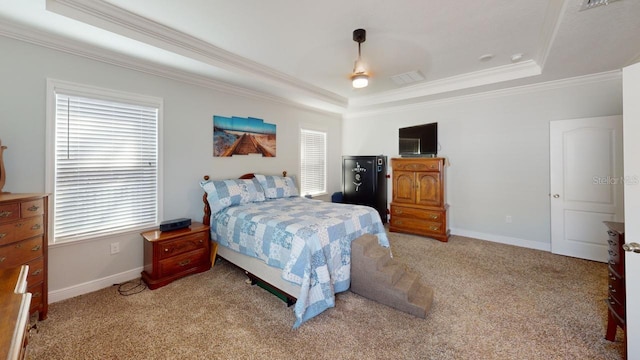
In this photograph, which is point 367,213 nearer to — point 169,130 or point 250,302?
point 250,302

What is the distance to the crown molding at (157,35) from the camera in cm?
212

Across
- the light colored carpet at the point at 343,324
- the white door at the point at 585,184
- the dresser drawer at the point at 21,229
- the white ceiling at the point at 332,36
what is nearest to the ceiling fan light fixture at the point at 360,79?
the white ceiling at the point at 332,36

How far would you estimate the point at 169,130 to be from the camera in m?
3.22

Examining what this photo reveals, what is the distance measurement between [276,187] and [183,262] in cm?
164

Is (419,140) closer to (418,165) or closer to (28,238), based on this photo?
(418,165)

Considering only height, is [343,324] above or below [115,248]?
below

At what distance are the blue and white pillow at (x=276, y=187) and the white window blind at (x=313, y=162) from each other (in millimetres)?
948

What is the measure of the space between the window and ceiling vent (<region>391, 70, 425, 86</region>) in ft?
11.1

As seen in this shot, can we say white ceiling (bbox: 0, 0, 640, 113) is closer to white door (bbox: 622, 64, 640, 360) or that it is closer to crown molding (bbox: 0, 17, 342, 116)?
crown molding (bbox: 0, 17, 342, 116)

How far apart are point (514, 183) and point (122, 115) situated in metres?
5.51

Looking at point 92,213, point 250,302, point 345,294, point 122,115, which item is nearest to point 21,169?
point 92,213

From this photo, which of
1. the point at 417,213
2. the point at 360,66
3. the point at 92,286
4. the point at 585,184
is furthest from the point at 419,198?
the point at 92,286

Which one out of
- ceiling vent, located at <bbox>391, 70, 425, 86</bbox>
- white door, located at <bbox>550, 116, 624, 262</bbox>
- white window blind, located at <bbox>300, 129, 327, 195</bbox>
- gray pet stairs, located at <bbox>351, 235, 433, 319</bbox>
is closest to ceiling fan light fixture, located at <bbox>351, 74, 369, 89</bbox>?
ceiling vent, located at <bbox>391, 70, 425, 86</bbox>

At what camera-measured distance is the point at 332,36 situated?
275cm
